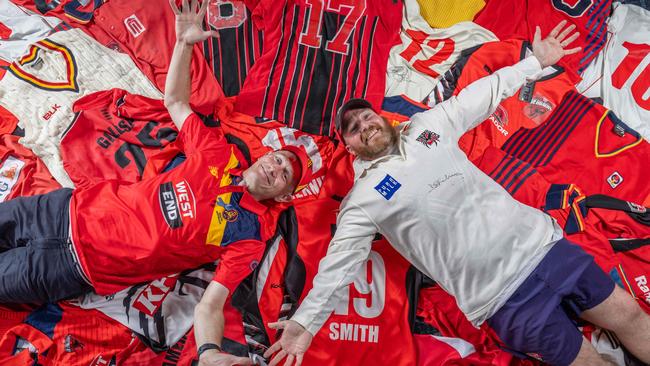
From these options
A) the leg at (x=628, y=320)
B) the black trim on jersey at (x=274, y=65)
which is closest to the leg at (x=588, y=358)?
the leg at (x=628, y=320)

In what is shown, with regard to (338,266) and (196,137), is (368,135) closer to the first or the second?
(338,266)

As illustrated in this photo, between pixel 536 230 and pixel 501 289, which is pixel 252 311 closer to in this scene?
pixel 501 289

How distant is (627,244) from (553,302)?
1.95ft

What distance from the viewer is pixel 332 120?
2.35 meters

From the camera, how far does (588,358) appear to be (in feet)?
5.90

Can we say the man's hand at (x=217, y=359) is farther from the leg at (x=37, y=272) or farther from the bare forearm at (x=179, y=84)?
the bare forearm at (x=179, y=84)

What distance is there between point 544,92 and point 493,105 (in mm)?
565

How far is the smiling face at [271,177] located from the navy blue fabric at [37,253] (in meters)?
0.72

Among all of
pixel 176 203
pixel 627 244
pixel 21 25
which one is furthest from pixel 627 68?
pixel 21 25

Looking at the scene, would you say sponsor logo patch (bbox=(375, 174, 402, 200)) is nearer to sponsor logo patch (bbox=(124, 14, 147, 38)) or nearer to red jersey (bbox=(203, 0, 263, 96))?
red jersey (bbox=(203, 0, 263, 96))

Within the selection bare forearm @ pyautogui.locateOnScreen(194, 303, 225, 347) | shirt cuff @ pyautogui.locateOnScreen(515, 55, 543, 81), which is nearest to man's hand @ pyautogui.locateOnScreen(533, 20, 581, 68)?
shirt cuff @ pyautogui.locateOnScreen(515, 55, 543, 81)

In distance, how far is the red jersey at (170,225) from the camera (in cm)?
186

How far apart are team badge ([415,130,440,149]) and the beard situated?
99mm

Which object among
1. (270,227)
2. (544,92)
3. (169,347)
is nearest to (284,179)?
(270,227)
